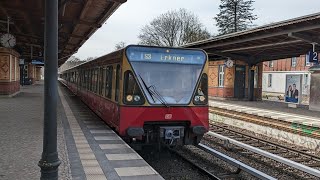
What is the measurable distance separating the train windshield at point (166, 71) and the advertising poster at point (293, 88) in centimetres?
1205

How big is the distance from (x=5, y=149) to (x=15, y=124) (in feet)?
12.7

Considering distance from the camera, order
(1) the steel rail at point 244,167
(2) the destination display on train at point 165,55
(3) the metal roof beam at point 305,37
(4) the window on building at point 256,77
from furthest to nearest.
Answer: (4) the window on building at point 256,77 → (3) the metal roof beam at point 305,37 → (2) the destination display on train at point 165,55 → (1) the steel rail at point 244,167

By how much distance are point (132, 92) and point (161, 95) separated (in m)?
0.66

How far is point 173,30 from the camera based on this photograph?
5403cm

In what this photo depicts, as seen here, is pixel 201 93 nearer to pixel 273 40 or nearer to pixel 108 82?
pixel 108 82

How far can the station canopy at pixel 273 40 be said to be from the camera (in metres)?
13.2

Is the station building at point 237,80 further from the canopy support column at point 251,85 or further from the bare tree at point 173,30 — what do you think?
the bare tree at point 173,30

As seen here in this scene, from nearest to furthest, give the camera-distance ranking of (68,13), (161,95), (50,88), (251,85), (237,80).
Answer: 1. (50,88)
2. (161,95)
3. (68,13)
4. (251,85)
5. (237,80)

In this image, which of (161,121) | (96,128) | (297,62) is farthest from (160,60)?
(297,62)

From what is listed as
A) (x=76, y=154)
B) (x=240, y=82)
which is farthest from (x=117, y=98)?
(x=240, y=82)

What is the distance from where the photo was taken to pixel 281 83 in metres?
46.3

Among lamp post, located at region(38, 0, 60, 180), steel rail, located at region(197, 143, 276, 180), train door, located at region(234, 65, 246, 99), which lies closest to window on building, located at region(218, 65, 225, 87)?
train door, located at region(234, 65, 246, 99)

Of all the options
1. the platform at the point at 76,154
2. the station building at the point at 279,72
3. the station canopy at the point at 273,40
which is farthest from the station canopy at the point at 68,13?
the station building at the point at 279,72

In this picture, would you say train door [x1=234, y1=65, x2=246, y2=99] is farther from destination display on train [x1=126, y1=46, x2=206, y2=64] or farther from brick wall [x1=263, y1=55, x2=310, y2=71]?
brick wall [x1=263, y1=55, x2=310, y2=71]
